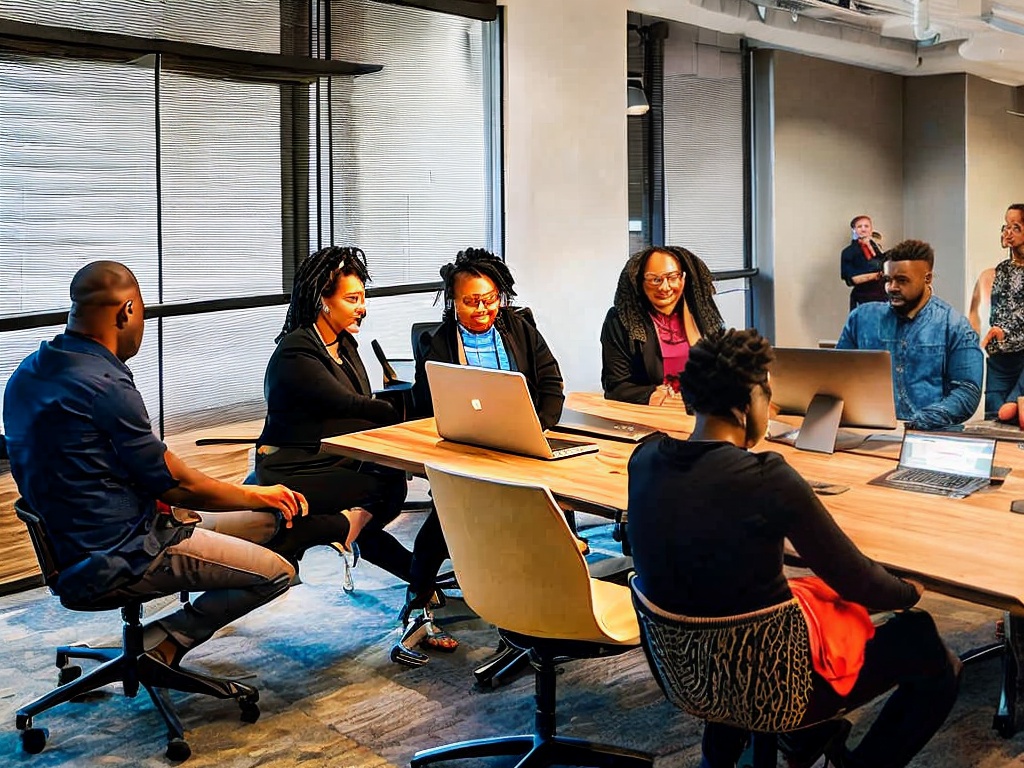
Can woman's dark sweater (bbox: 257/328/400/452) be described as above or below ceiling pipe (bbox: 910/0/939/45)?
below

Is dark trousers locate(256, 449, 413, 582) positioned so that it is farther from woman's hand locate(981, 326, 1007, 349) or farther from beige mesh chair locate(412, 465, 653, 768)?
woman's hand locate(981, 326, 1007, 349)

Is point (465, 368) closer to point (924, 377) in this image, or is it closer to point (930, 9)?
point (924, 377)

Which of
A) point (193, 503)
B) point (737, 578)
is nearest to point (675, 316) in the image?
point (193, 503)

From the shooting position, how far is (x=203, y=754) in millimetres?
3156

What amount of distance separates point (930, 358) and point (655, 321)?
3.50ft

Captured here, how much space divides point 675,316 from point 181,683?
238 centimetres

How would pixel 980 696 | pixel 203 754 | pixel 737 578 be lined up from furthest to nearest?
pixel 980 696, pixel 203 754, pixel 737 578

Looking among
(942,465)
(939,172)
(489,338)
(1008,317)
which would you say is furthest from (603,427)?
(939,172)

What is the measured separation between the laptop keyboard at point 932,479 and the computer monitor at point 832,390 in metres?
0.29

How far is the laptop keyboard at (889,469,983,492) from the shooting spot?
3092mm

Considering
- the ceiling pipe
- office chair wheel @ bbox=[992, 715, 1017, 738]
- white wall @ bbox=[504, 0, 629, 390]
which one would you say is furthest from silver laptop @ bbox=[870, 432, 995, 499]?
the ceiling pipe

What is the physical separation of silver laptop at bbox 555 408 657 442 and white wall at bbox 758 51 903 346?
5363mm

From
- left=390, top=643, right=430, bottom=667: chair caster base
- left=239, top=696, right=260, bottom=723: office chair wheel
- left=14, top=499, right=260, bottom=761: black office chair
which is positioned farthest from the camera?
left=390, top=643, right=430, bottom=667: chair caster base

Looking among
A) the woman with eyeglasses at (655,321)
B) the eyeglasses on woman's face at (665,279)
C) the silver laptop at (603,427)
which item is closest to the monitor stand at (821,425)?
the silver laptop at (603,427)
